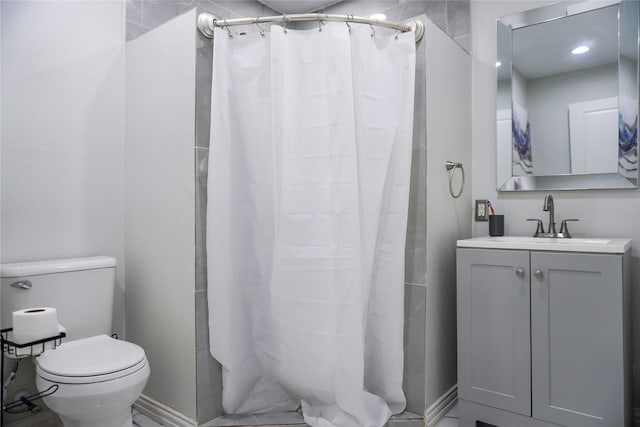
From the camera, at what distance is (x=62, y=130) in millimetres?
2029

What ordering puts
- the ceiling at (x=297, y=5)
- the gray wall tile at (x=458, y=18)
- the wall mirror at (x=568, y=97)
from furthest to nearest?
the ceiling at (x=297, y=5) → the gray wall tile at (x=458, y=18) → the wall mirror at (x=568, y=97)

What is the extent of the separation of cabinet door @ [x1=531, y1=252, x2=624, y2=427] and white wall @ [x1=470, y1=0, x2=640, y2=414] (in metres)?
0.51

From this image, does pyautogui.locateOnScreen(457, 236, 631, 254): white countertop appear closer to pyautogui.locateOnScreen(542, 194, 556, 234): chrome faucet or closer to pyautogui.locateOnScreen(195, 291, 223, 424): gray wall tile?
pyautogui.locateOnScreen(542, 194, 556, 234): chrome faucet

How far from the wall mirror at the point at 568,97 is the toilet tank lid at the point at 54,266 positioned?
2.13 metres

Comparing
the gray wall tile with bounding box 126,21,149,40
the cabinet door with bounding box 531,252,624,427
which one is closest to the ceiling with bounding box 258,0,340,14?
the gray wall tile with bounding box 126,21,149,40

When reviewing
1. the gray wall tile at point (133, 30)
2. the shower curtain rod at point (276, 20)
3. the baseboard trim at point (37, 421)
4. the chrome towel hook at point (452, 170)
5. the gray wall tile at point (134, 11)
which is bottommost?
the baseboard trim at point (37, 421)

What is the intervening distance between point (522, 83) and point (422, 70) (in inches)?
27.1

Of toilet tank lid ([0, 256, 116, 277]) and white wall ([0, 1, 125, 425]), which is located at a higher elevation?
white wall ([0, 1, 125, 425])

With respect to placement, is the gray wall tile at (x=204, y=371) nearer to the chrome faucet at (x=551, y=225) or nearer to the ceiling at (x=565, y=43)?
the chrome faucet at (x=551, y=225)

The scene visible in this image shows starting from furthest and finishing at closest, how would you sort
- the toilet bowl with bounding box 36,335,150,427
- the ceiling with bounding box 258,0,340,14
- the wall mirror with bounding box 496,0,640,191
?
1. the ceiling with bounding box 258,0,340,14
2. the wall mirror with bounding box 496,0,640,191
3. the toilet bowl with bounding box 36,335,150,427

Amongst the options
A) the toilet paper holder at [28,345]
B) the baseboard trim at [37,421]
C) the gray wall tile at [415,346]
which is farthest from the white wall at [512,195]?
the baseboard trim at [37,421]

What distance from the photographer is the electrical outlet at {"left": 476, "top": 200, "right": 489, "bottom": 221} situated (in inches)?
90.7

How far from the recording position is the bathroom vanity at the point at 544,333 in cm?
158

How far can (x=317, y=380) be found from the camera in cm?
183
